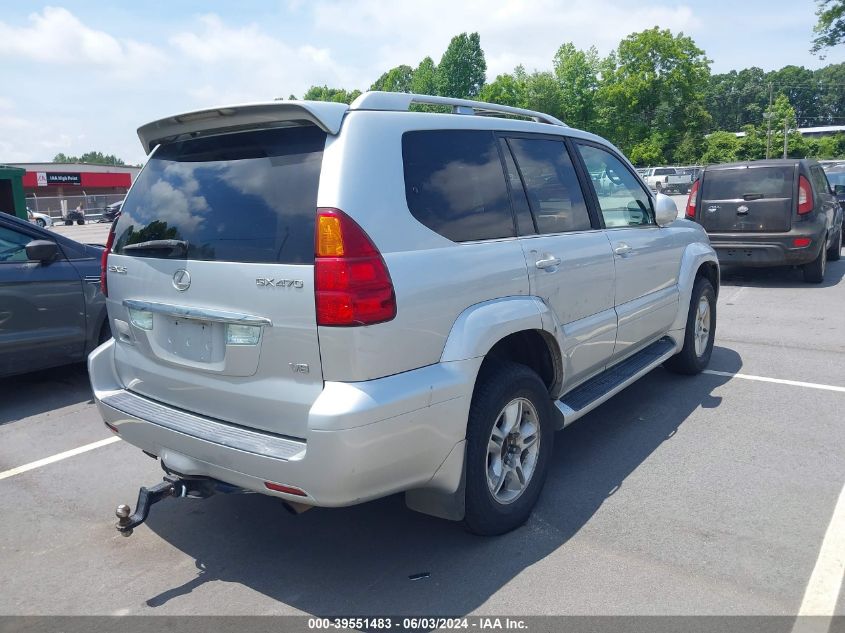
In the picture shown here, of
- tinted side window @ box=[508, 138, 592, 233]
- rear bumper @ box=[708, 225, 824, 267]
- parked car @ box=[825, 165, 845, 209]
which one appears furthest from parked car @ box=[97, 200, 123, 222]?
parked car @ box=[825, 165, 845, 209]

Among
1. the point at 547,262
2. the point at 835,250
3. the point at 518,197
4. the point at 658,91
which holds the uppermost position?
the point at 658,91

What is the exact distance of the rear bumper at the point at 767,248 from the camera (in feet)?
32.8

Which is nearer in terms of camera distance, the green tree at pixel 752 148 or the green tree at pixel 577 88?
the green tree at pixel 752 148

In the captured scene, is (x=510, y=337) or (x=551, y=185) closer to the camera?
(x=510, y=337)

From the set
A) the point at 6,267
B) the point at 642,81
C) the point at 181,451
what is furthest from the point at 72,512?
the point at 642,81

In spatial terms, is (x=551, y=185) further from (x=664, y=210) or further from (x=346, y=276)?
(x=346, y=276)

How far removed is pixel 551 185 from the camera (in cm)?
405

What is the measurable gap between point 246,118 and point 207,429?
1.35 metres

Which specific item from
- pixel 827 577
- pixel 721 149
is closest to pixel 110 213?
pixel 827 577

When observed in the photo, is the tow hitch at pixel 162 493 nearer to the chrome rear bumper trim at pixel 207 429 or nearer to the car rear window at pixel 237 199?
the chrome rear bumper trim at pixel 207 429

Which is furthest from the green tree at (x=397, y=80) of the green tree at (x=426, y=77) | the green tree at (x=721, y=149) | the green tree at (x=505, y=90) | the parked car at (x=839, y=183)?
the parked car at (x=839, y=183)

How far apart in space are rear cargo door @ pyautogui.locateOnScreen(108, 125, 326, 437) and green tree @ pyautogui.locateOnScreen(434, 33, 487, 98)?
96.5 m

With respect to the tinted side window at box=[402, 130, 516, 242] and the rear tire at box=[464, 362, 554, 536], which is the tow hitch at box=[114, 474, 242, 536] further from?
the tinted side window at box=[402, 130, 516, 242]

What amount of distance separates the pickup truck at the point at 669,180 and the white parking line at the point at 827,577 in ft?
97.9
